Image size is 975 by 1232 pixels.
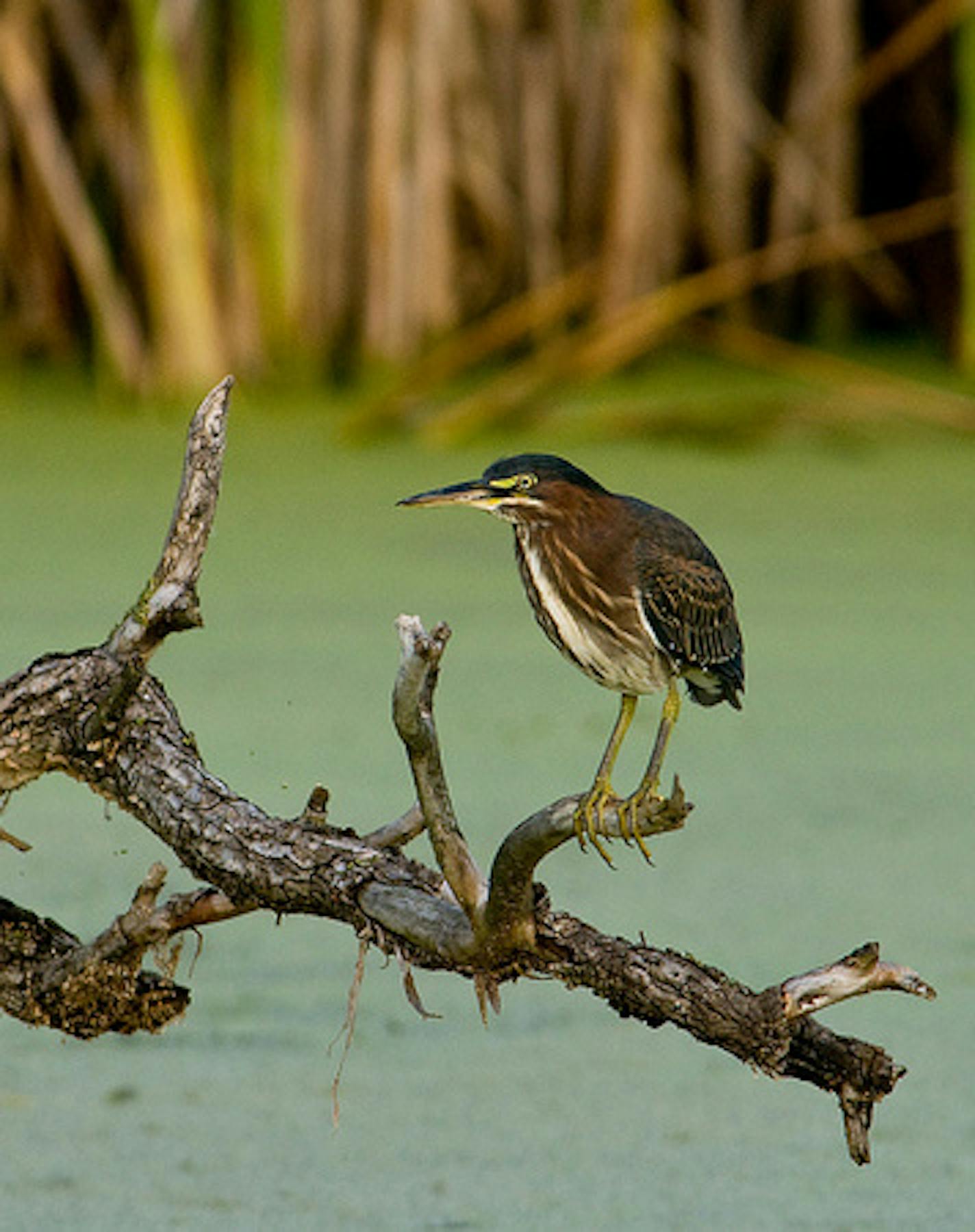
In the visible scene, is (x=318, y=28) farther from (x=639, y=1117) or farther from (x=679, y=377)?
(x=639, y=1117)

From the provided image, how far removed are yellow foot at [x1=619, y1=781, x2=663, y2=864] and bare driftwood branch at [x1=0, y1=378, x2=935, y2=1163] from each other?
0.04ft

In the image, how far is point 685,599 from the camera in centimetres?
156

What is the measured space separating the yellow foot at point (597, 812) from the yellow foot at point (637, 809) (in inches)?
0.6

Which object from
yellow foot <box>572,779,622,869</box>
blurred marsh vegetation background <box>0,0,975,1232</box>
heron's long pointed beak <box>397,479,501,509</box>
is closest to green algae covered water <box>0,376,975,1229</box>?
blurred marsh vegetation background <box>0,0,975,1232</box>

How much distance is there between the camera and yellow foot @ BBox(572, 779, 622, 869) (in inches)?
57.5

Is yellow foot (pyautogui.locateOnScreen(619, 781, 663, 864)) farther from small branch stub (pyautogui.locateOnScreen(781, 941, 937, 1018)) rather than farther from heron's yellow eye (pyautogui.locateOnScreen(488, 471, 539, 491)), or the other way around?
heron's yellow eye (pyautogui.locateOnScreen(488, 471, 539, 491))

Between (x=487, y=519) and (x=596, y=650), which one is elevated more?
(x=487, y=519)

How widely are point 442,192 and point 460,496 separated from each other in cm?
241

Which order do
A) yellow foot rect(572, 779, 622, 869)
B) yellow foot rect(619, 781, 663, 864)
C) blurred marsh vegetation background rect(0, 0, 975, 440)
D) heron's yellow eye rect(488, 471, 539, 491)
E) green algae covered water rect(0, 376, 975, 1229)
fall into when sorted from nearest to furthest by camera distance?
yellow foot rect(619, 781, 663, 864), yellow foot rect(572, 779, 622, 869), heron's yellow eye rect(488, 471, 539, 491), green algae covered water rect(0, 376, 975, 1229), blurred marsh vegetation background rect(0, 0, 975, 440)

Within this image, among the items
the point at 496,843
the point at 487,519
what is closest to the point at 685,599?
the point at 496,843

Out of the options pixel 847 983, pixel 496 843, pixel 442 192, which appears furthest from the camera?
pixel 442 192

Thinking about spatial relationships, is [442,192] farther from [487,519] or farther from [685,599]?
[685,599]

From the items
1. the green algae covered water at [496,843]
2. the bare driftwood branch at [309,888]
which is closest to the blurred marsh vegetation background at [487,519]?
the green algae covered water at [496,843]

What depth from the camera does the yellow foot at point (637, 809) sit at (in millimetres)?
1304
